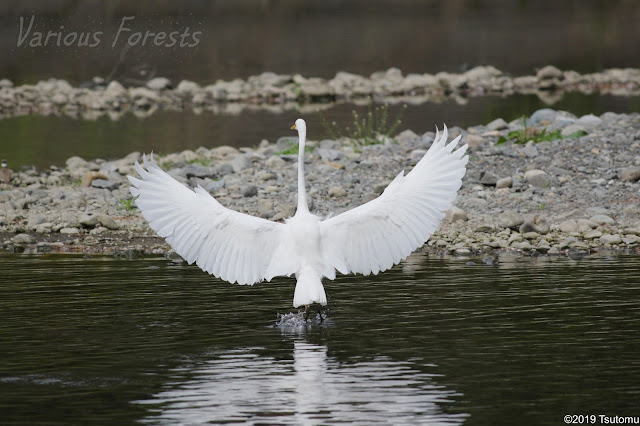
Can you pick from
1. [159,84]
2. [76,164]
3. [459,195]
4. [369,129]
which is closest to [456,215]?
[459,195]

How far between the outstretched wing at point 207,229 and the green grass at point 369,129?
11704mm

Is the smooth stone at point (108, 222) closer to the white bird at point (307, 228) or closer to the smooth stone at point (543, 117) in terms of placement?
the white bird at point (307, 228)

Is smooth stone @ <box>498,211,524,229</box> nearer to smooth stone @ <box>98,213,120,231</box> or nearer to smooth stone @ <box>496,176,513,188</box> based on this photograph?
smooth stone @ <box>496,176,513,188</box>

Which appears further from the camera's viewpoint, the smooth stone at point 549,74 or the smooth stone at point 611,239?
the smooth stone at point 549,74

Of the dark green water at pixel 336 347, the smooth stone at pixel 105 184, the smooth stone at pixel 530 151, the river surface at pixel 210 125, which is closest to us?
the dark green water at pixel 336 347

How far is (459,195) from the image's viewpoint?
18984mm

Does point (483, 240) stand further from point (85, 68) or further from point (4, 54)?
point (4, 54)

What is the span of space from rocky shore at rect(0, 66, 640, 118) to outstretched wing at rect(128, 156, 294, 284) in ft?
89.1

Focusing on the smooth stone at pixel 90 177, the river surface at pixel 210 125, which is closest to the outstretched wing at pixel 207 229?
the smooth stone at pixel 90 177

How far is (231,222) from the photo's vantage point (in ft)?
38.7

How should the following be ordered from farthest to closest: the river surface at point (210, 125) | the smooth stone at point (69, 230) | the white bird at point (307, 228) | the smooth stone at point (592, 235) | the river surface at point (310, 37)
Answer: the river surface at point (310, 37)
the river surface at point (210, 125)
the smooth stone at point (69, 230)
the smooth stone at point (592, 235)
the white bird at point (307, 228)

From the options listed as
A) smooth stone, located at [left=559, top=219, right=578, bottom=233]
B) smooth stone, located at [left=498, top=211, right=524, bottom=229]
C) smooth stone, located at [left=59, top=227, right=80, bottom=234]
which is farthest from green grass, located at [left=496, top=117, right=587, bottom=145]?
smooth stone, located at [left=59, top=227, right=80, bottom=234]

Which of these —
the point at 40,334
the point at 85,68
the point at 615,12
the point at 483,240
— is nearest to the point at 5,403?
the point at 40,334

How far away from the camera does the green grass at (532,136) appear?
2198 cm
